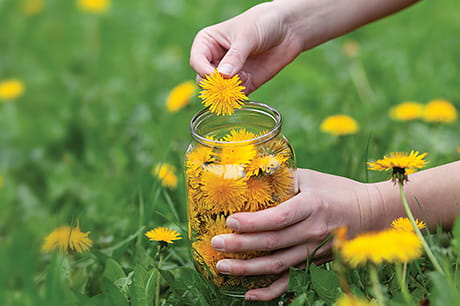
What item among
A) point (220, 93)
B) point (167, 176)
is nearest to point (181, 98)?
point (167, 176)

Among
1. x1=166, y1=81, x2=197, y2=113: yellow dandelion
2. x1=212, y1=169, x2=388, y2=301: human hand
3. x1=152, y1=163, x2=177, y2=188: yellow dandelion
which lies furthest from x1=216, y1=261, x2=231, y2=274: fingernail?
x1=166, y1=81, x2=197, y2=113: yellow dandelion

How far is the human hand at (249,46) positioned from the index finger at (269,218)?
0.94 ft

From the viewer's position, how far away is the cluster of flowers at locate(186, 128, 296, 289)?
43.3 inches

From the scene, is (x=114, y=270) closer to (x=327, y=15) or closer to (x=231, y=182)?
(x=231, y=182)

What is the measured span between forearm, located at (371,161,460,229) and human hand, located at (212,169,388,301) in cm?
2

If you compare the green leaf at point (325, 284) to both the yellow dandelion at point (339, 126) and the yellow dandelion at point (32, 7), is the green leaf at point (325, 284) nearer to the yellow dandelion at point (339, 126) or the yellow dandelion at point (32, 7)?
the yellow dandelion at point (339, 126)

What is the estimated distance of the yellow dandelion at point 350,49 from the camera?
8.57 ft

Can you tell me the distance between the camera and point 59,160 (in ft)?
7.71

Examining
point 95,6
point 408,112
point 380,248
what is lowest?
point 95,6

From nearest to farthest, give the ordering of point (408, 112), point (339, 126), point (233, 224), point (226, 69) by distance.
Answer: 1. point (233, 224)
2. point (226, 69)
3. point (339, 126)
4. point (408, 112)

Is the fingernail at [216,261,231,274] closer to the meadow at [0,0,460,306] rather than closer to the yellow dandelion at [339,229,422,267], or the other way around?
the meadow at [0,0,460,306]

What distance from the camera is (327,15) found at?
152 cm

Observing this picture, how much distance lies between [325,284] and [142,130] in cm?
126

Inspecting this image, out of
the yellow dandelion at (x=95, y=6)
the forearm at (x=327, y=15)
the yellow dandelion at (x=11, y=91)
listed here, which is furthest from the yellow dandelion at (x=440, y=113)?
the yellow dandelion at (x=95, y=6)
